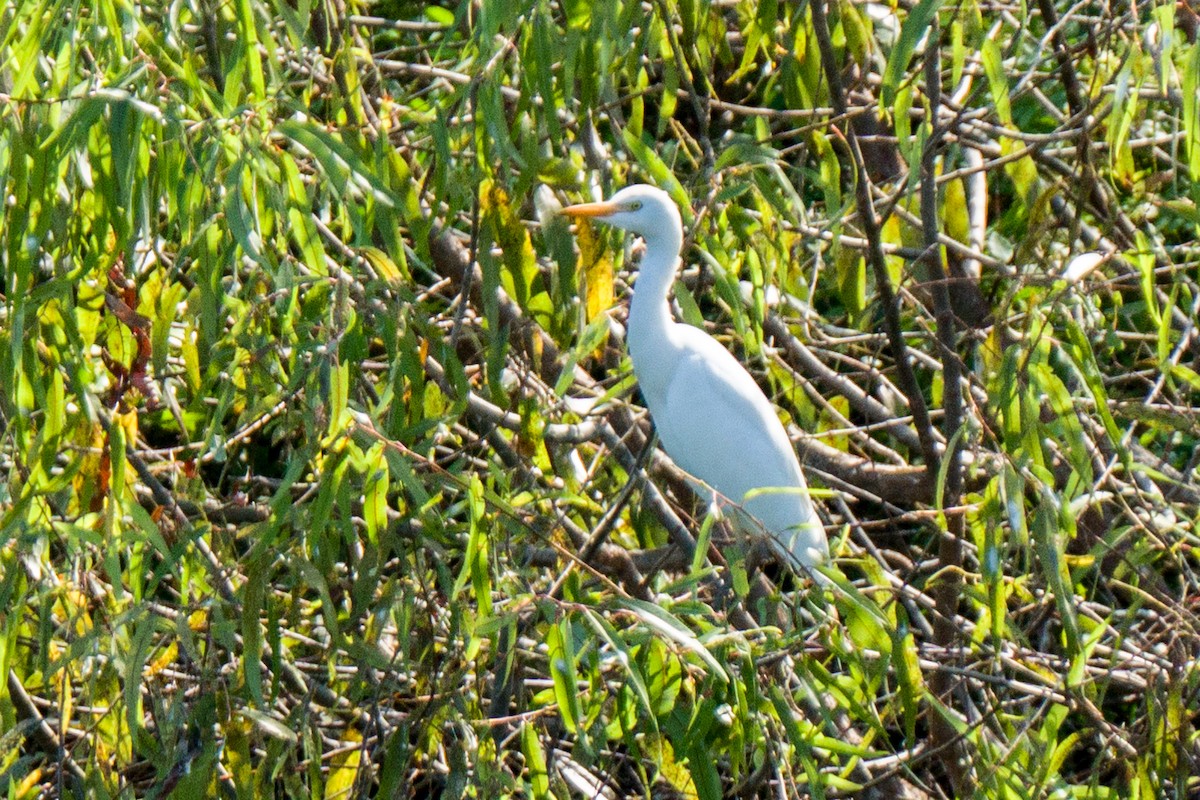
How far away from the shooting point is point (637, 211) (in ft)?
6.76

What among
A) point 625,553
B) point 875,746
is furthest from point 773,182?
point 875,746

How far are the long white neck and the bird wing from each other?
0.07 m

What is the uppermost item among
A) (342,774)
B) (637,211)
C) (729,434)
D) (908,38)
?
(908,38)

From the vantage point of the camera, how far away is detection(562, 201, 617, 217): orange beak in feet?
6.30

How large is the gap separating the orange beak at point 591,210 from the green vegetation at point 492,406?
5 cm

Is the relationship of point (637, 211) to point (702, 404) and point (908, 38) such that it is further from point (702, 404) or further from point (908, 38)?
point (908, 38)

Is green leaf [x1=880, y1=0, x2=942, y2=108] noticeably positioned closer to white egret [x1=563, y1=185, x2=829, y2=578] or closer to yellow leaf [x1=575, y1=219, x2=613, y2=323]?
yellow leaf [x1=575, y1=219, x2=613, y2=323]

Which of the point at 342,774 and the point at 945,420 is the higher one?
the point at 945,420

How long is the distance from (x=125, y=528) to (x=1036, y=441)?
934 millimetres

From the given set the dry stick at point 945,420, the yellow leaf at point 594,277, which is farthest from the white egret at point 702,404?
the yellow leaf at point 594,277

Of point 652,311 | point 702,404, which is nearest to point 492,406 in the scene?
point 652,311

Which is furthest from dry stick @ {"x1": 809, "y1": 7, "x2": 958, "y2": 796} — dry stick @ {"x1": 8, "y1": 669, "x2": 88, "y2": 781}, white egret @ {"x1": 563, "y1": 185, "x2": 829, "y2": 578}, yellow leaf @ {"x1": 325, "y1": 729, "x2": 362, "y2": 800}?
dry stick @ {"x1": 8, "y1": 669, "x2": 88, "y2": 781}

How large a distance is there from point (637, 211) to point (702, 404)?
0.49 metres

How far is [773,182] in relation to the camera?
1.80 m
